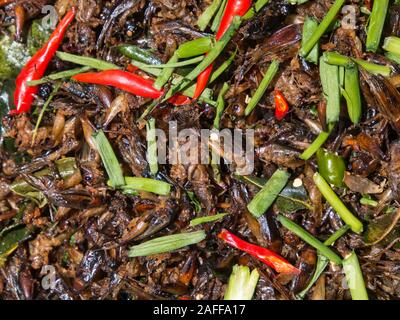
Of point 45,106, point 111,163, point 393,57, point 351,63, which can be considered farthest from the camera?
point 45,106

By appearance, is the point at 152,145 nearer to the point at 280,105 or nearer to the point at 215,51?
the point at 215,51

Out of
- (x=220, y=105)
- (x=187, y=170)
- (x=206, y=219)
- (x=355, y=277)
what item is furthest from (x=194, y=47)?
Result: (x=355, y=277)

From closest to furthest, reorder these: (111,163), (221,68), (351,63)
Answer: (351,63)
(221,68)
(111,163)

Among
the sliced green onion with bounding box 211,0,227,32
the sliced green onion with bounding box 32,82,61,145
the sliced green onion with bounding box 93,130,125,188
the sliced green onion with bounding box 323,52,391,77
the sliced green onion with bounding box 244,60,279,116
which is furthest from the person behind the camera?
the sliced green onion with bounding box 32,82,61,145

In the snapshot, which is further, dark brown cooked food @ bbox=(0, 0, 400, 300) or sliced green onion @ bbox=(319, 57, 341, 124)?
dark brown cooked food @ bbox=(0, 0, 400, 300)

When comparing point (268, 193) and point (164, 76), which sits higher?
point (164, 76)

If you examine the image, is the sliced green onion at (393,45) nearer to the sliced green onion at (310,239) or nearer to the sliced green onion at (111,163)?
the sliced green onion at (310,239)

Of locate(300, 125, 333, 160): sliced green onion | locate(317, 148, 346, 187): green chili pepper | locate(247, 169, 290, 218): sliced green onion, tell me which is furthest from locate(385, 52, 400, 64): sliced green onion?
locate(247, 169, 290, 218): sliced green onion

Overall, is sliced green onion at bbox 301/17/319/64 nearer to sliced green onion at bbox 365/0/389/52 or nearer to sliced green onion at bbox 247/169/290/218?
sliced green onion at bbox 365/0/389/52
